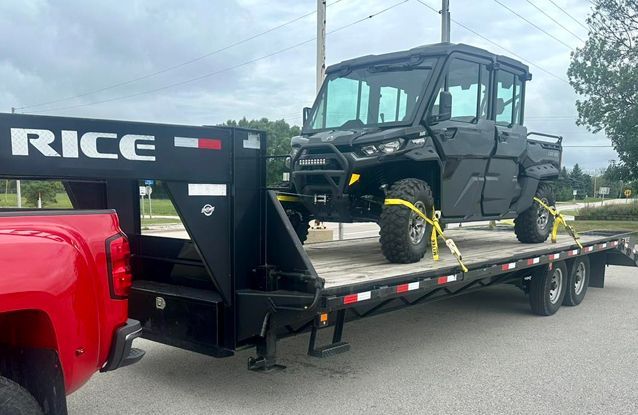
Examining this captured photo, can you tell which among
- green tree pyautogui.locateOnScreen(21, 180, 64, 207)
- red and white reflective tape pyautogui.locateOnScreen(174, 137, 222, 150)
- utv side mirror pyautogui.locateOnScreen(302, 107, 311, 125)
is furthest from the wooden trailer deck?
green tree pyautogui.locateOnScreen(21, 180, 64, 207)

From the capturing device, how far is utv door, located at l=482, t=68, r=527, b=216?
310 inches

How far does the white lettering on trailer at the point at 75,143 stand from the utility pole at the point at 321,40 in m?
12.0

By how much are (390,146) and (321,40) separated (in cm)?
1026

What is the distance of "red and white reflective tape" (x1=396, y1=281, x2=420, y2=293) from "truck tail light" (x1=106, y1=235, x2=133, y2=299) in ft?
8.53

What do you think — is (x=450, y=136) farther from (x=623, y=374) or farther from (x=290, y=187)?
(x=623, y=374)

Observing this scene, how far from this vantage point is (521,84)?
857 centimetres

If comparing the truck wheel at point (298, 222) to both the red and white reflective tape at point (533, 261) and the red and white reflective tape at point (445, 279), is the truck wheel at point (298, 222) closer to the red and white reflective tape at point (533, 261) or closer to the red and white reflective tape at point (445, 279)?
the red and white reflective tape at point (445, 279)

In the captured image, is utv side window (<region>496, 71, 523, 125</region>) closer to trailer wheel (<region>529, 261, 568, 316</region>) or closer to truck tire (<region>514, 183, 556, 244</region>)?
truck tire (<region>514, 183, 556, 244</region>)

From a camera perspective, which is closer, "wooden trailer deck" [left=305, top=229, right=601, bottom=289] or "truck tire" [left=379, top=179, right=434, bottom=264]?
"wooden trailer deck" [left=305, top=229, right=601, bottom=289]

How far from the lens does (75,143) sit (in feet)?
11.8

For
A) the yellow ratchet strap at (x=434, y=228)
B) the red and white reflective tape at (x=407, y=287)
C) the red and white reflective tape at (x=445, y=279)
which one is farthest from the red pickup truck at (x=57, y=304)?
the yellow ratchet strap at (x=434, y=228)

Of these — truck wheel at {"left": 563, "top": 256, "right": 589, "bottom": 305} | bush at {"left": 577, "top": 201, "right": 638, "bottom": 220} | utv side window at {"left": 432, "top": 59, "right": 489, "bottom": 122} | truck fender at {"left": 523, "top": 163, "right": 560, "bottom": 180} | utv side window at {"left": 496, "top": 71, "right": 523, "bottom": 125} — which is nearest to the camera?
utv side window at {"left": 432, "top": 59, "right": 489, "bottom": 122}

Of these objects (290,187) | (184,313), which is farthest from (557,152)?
(184,313)

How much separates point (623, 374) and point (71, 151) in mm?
5202
